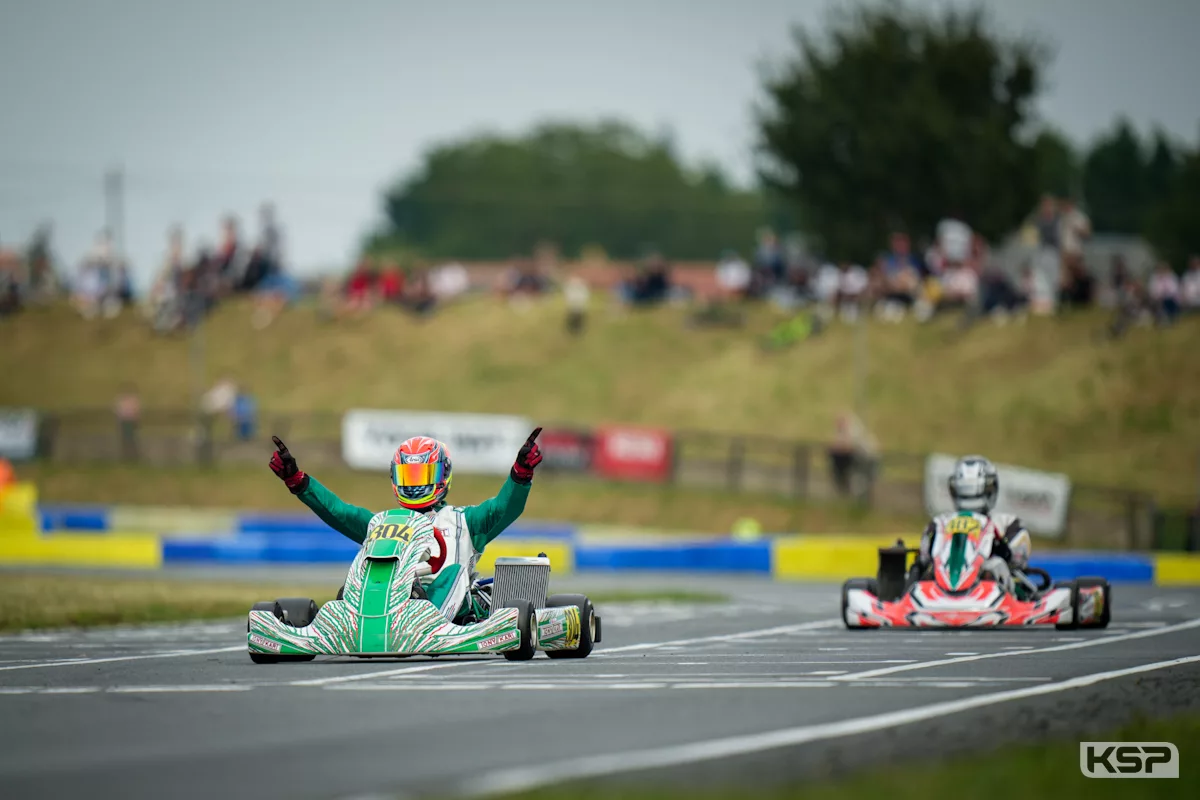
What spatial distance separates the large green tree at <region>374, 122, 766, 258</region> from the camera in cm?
12012

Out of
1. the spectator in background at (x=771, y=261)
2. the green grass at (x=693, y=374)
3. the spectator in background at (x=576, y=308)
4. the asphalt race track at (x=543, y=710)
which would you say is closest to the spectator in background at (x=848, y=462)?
the green grass at (x=693, y=374)

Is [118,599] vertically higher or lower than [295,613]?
lower

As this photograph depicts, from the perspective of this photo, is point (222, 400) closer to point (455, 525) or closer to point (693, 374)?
point (693, 374)

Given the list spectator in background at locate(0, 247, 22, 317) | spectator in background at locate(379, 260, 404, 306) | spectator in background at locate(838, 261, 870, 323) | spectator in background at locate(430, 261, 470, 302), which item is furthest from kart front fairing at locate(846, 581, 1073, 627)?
spectator in background at locate(0, 247, 22, 317)

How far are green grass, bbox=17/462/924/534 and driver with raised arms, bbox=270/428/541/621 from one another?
23.5 m

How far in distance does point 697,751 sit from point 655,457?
33.4 metres

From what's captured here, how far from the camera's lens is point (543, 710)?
941 cm

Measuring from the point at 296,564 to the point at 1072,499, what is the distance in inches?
587

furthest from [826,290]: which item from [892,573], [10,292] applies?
[892,573]

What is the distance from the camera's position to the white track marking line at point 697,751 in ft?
23.6

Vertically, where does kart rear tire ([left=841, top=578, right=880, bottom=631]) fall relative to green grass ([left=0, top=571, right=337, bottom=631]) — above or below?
above

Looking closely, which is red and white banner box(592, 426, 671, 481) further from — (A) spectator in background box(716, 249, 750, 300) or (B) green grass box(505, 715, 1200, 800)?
(B) green grass box(505, 715, 1200, 800)

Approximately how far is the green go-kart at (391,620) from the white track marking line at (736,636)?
4.51ft
